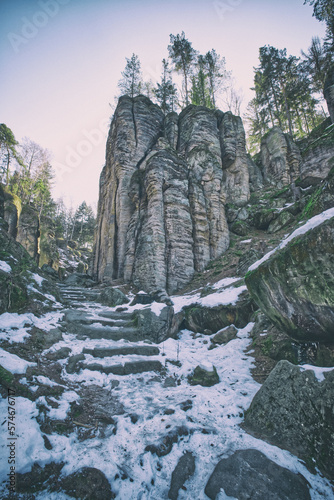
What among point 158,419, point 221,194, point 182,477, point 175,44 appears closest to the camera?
point 182,477

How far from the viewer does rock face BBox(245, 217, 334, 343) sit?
3508mm

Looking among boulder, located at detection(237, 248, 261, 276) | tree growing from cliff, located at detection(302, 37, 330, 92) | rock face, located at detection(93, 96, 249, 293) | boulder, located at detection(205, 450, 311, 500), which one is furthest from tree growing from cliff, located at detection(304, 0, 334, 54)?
boulder, located at detection(205, 450, 311, 500)

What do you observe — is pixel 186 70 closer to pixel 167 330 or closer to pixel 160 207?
pixel 160 207

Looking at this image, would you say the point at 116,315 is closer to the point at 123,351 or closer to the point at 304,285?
the point at 123,351

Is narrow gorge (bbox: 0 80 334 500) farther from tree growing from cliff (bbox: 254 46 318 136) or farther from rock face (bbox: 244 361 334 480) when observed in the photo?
tree growing from cliff (bbox: 254 46 318 136)

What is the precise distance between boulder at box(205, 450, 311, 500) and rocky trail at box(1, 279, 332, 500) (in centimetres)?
1

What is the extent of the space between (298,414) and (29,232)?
28.9 metres

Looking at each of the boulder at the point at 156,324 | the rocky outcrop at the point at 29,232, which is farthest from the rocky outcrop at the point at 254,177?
the rocky outcrop at the point at 29,232

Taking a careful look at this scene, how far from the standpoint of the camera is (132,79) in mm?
30656

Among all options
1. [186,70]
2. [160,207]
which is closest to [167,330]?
[160,207]

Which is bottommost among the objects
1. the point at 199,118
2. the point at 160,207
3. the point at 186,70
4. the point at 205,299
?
the point at 205,299

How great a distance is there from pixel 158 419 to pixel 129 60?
42050mm

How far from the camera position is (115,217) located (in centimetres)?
1978

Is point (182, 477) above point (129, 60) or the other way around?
the other way around
